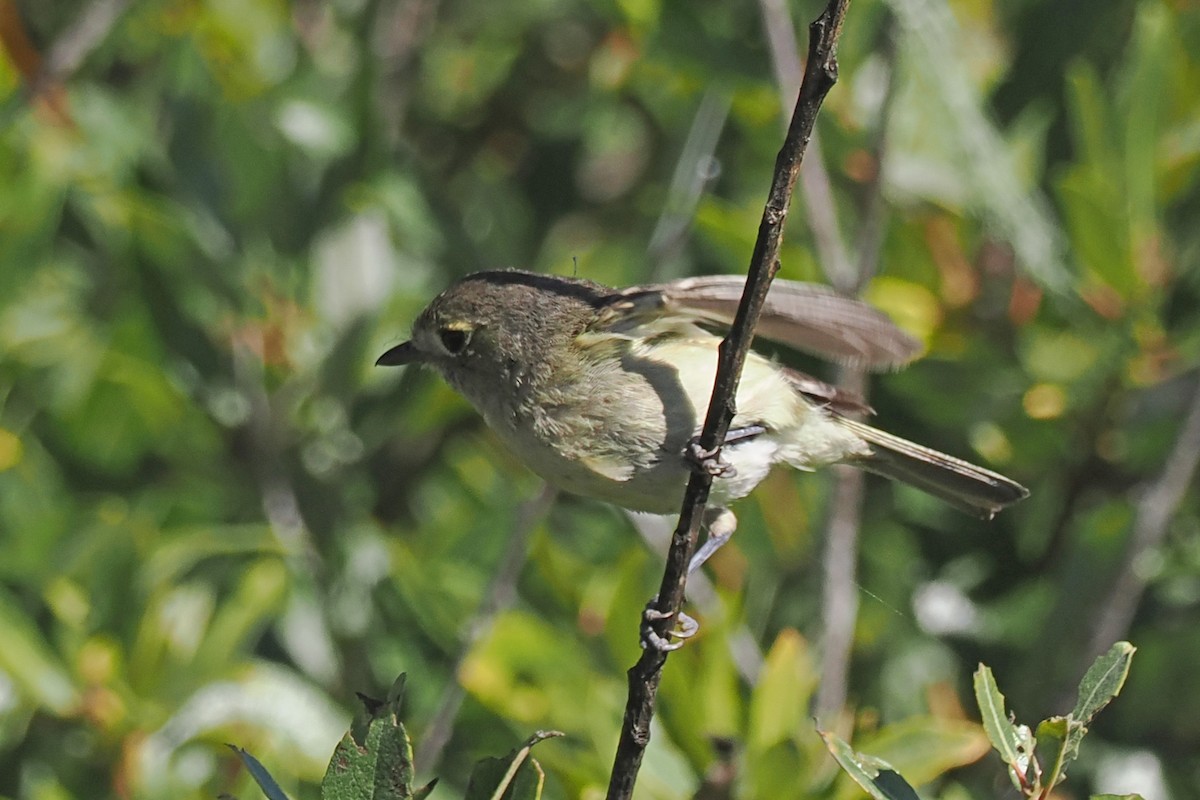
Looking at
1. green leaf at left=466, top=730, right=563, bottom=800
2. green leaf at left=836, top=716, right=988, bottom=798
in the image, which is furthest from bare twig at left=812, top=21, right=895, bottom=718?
green leaf at left=466, top=730, right=563, bottom=800

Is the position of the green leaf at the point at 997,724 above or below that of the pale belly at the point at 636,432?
above

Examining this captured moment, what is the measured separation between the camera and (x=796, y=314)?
9.38ft

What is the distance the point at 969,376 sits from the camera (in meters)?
3.64

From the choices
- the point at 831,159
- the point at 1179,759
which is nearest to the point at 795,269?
the point at 831,159

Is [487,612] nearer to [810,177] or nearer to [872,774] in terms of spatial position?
[810,177]

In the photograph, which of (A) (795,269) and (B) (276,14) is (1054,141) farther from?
(B) (276,14)

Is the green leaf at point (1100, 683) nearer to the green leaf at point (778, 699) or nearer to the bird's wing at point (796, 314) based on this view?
the bird's wing at point (796, 314)

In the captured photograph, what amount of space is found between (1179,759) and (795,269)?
1.44 metres

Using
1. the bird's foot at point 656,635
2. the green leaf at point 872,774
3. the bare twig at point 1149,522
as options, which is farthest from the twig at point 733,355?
the bare twig at point 1149,522

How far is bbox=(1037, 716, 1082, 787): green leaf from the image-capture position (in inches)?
72.9

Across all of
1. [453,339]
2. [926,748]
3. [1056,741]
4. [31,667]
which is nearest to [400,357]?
[453,339]

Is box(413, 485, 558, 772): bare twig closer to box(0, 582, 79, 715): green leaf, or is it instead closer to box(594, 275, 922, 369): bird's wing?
box(594, 275, 922, 369): bird's wing

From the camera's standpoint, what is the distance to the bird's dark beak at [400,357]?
337 centimetres

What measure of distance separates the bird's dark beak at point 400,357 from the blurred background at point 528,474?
415 millimetres
